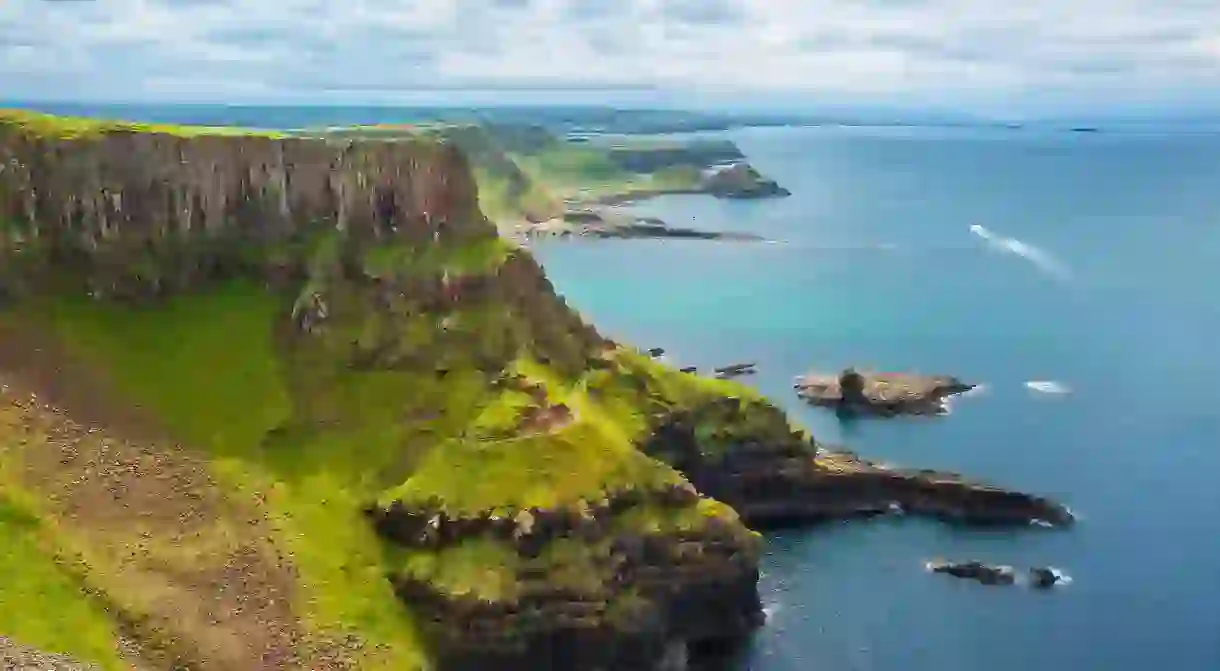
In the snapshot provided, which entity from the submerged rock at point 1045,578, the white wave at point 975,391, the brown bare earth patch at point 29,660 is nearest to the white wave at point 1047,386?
the white wave at point 975,391

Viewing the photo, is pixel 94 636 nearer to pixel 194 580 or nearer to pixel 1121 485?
pixel 194 580

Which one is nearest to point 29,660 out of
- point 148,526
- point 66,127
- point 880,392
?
point 148,526

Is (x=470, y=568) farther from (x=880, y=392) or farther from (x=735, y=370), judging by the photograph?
(x=735, y=370)

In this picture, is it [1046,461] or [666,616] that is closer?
[666,616]

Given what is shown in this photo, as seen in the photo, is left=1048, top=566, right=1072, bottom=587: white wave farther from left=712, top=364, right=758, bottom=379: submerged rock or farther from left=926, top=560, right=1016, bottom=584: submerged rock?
left=712, top=364, right=758, bottom=379: submerged rock

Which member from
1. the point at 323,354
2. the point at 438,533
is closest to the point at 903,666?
the point at 438,533

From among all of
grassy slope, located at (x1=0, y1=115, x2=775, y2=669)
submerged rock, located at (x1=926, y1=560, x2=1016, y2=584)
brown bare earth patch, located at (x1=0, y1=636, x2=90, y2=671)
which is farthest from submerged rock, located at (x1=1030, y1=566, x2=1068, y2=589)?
brown bare earth patch, located at (x1=0, y1=636, x2=90, y2=671)

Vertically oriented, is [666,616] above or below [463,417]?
below
